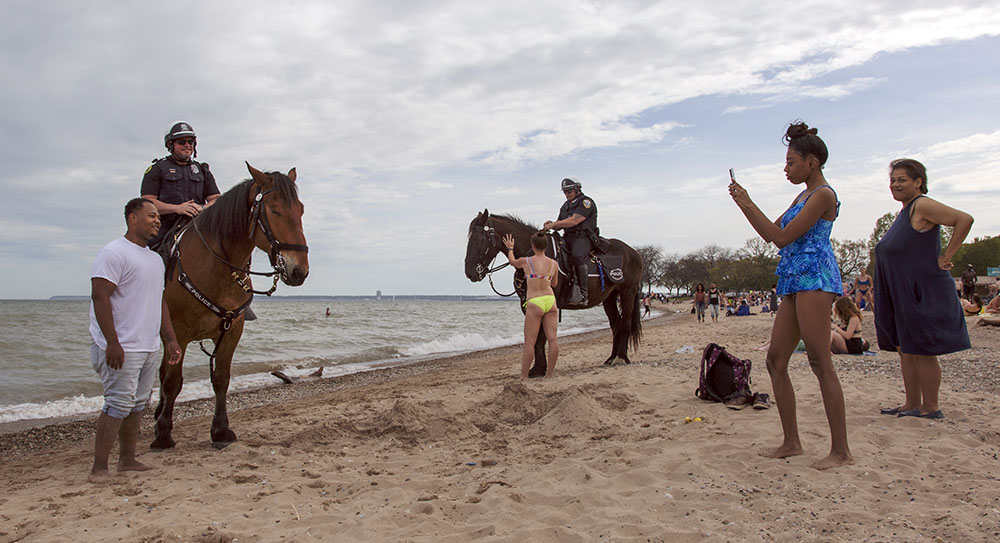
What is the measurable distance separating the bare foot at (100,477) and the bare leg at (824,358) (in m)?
4.71

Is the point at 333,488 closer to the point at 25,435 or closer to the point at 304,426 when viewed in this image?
the point at 304,426

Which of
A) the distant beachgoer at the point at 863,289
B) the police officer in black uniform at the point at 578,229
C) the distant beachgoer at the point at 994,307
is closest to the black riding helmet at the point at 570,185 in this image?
the police officer in black uniform at the point at 578,229

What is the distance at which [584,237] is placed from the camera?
9906 mm

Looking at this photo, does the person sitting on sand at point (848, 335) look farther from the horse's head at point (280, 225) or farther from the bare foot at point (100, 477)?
the bare foot at point (100, 477)

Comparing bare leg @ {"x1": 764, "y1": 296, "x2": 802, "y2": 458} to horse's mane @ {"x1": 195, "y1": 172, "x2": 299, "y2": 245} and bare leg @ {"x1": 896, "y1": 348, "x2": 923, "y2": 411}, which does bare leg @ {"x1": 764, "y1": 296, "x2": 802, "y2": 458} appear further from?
horse's mane @ {"x1": 195, "y1": 172, "x2": 299, "y2": 245}

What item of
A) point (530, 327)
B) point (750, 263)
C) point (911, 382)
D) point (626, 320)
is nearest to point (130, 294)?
point (530, 327)

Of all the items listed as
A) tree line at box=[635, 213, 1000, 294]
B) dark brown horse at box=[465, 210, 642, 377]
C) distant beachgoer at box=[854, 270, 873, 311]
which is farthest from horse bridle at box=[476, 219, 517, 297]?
tree line at box=[635, 213, 1000, 294]

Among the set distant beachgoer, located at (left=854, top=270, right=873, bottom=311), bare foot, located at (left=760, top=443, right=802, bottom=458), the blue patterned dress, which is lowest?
bare foot, located at (left=760, top=443, right=802, bottom=458)

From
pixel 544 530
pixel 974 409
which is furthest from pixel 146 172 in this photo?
pixel 974 409

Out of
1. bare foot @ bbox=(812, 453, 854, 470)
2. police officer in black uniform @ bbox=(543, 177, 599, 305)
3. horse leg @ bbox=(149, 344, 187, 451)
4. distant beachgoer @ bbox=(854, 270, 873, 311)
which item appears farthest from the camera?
distant beachgoer @ bbox=(854, 270, 873, 311)

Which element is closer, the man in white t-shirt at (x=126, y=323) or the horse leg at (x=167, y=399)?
the man in white t-shirt at (x=126, y=323)

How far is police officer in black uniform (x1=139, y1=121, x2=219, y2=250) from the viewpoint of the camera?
5.53 meters

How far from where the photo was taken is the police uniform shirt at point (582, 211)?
9805mm

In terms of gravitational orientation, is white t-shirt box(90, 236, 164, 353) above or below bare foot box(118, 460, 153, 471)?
above
